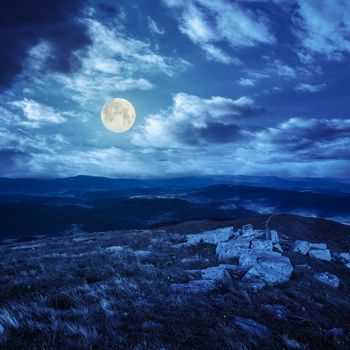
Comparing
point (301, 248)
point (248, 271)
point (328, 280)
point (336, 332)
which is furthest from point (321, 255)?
point (336, 332)

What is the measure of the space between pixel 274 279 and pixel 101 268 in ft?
25.6

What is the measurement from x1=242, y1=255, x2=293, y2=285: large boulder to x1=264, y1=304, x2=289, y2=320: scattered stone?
2399mm

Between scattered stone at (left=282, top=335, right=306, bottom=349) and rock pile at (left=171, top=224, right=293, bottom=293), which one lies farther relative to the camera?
rock pile at (left=171, top=224, right=293, bottom=293)

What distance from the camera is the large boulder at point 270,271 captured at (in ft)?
37.1

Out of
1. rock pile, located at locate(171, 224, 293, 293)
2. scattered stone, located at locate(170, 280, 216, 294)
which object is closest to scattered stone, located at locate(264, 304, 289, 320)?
rock pile, located at locate(171, 224, 293, 293)

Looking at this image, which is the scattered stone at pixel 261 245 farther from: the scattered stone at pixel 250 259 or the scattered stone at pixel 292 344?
the scattered stone at pixel 292 344

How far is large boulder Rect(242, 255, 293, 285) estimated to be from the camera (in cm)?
1130

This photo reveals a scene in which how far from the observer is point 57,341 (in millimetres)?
5711

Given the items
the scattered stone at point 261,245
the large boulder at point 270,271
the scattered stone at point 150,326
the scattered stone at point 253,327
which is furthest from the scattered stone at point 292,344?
the scattered stone at point 261,245

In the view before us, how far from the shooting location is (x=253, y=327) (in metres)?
7.02

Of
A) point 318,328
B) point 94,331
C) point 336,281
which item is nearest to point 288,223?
Answer: point 336,281

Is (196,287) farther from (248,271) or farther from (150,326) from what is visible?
(248,271)

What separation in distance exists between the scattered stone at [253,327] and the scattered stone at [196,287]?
1.95 m

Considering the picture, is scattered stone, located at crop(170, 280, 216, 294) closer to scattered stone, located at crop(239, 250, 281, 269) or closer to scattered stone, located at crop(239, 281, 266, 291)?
scattered stone, located at crop(239, 281, 266, 291)
